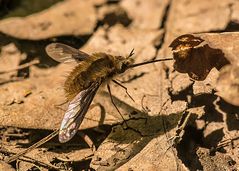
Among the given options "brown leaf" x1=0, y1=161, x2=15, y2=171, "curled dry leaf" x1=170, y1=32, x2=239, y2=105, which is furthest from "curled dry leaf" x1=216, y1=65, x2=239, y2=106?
"brown leaf" x1=0, y1=161, x2=15, y2=171

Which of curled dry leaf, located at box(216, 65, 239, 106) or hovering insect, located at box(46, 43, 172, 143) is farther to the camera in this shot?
hovering insect, located at box(46, 43, 172, 143)

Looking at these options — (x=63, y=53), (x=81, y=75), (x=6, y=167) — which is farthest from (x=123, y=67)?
(x=6, y=167)

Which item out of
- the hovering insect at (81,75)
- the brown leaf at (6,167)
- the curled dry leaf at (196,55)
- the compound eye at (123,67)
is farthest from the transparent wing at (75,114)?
the curled dry leaf at (196,55)

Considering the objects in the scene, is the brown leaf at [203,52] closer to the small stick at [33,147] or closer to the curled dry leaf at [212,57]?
the curled dry leaf at [212,57]

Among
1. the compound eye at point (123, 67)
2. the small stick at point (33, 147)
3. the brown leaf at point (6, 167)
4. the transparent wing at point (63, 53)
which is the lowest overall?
the brown leaf at point (6, 167)

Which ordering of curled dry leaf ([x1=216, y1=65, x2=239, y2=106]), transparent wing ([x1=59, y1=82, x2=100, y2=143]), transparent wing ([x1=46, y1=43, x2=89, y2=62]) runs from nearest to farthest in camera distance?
1. curled dry leaf ([x1=216, y1=65, x2=239, y2=106])
2. transparent wing ([x1=59, y1=82, x2=100, y2=143])
3. transparent wing ([x1=46, y1=43, x2=89, y2=62])

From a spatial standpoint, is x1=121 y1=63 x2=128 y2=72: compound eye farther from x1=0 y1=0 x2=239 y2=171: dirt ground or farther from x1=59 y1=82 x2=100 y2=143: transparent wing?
x1=59 y1=82 x2=100 y2=143: transparent wing
